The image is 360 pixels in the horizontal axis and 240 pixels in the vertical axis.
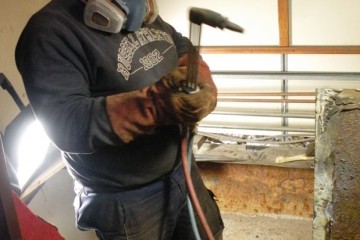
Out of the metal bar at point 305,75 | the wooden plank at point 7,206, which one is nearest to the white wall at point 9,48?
the wooden plank at point 7,206

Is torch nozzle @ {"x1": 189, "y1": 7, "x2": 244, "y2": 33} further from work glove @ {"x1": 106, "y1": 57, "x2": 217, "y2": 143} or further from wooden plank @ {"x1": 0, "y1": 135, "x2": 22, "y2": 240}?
wooden plank @ {"x1": 0, "y1": 135, "x2": 22, "y2": 240}

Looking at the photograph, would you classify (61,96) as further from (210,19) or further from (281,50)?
(281,50)

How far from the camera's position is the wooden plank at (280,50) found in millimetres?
2784

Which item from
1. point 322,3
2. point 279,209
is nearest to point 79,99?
point 279,209

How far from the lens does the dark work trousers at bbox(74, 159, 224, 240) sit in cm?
103

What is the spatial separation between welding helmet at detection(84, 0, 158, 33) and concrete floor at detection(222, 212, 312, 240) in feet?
5.61

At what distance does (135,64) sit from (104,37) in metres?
0.11

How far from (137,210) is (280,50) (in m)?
2.34

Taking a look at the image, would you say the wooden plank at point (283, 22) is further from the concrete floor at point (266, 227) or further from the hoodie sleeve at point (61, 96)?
the hoodie sleeve at point (61, 96)

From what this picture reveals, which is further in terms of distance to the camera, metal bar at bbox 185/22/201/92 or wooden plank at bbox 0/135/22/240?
metal bar at bbox 185/22/201/92

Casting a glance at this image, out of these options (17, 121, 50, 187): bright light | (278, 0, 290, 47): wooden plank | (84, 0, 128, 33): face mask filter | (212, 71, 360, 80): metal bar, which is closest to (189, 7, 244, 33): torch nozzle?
(84, 0, 128, 33): face mask filter

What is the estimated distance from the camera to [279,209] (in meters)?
2.27

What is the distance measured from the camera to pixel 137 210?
41.1 inches

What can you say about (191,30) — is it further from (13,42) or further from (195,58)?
(13,42)
